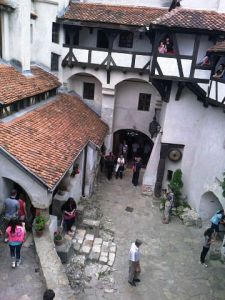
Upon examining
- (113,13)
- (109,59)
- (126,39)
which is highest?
(113,13)

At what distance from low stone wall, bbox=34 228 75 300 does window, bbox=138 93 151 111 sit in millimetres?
12405

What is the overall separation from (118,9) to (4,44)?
709 centimetres

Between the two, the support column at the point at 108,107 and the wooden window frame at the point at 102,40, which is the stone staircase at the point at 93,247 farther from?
the wooden window frame at the point at 102,40

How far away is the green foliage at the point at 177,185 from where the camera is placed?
16.0 m

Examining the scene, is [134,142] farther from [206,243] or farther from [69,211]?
[206,243]

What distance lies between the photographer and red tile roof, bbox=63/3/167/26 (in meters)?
16.3

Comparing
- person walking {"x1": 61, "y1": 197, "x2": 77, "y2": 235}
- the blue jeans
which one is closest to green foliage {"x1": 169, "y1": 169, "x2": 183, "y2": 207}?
person walking {"x1": 61, "y1": 197, "x2": 77, "y2": 235}

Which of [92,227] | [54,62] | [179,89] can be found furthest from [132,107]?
[92,227]

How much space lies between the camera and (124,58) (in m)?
17.2

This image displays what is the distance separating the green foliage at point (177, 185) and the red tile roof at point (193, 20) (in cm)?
725

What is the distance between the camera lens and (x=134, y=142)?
2197cm

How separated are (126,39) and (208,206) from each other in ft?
34.7

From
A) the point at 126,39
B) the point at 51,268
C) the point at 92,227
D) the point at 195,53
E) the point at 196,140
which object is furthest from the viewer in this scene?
the point at 126,39

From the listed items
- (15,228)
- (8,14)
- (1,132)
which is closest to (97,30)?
(8,14)
